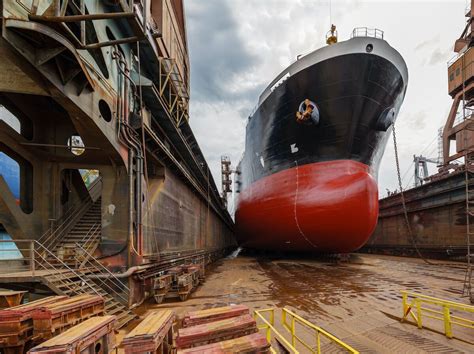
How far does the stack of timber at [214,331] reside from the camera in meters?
2.89

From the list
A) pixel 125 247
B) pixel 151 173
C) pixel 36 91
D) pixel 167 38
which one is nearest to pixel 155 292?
pixel 125 247

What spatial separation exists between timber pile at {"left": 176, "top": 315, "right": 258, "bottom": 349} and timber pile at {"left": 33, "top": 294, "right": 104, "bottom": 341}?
218 centimetres

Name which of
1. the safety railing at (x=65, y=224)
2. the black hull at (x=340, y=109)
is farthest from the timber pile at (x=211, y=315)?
the black hull at (x=340, y=109)

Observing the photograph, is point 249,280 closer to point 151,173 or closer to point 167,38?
point 151,173

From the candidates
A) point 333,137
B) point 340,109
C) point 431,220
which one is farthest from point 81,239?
point 431,220

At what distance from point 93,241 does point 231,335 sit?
20.4 ft

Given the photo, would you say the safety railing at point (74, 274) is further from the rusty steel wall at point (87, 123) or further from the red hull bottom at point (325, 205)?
the red hull bottom at point (325, 205)

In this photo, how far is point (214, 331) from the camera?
302 centimetres

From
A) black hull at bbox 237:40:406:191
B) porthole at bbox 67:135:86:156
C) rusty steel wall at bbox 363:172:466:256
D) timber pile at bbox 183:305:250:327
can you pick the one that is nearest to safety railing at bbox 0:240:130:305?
porthole at bbox 67:135:86:156

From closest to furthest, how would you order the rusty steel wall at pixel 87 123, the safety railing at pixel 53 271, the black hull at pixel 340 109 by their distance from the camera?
the rusty steel wall at pixel 87 123 → the safety railing at pixel 53 271 → the black hull at pixel 340 109

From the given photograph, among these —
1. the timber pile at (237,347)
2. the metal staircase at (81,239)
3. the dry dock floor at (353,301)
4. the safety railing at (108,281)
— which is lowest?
the dry dock floor at (353,301)

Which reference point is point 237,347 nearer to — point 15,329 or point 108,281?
point 15,329

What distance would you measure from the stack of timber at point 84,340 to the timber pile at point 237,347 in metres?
1.26

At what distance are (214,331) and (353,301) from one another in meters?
5.46
